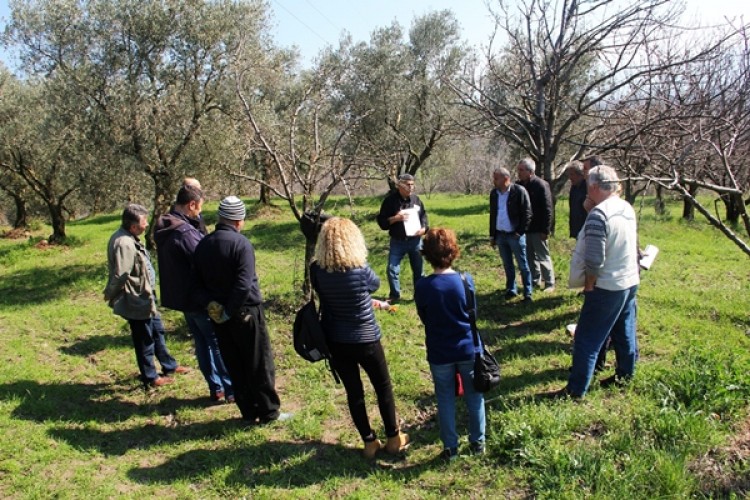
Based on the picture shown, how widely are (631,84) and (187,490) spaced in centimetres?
928

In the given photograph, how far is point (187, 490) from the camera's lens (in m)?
3.83

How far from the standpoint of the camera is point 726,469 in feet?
11.3

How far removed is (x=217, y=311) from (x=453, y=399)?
6.86 feet

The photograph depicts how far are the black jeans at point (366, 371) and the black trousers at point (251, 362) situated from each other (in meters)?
0.89

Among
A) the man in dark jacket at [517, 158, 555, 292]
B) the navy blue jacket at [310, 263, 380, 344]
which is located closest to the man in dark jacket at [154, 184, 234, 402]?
the navy blue jacket at [310, 263, 380, 344]

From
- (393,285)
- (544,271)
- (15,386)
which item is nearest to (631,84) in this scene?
(544,271)

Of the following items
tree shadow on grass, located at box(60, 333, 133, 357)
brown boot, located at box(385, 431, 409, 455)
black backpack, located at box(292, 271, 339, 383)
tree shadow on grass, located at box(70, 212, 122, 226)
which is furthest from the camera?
tree shadow on grass, located at box(70, 212, 122, 226)

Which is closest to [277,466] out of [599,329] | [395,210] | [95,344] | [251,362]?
[251,362]

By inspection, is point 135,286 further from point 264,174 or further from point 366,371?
point 264,174

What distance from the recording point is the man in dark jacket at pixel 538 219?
725 cm

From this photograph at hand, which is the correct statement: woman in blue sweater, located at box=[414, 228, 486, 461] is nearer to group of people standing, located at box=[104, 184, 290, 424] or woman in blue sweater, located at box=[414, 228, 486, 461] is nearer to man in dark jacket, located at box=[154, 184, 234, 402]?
group of people standing, located at box=[104, 184, 290, 424]

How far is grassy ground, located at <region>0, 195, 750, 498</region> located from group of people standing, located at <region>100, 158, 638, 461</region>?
0.28 metres

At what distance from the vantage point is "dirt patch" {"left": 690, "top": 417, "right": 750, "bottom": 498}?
10.7 feet

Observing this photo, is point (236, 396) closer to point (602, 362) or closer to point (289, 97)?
point (602, 362)
